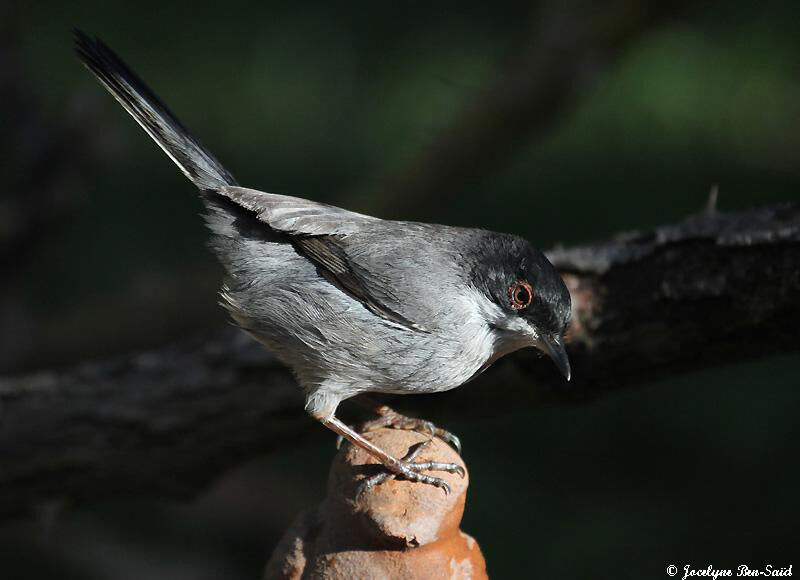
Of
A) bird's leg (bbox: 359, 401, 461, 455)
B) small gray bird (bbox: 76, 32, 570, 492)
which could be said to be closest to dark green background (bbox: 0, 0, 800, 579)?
bird's leg (bbox: 359, 401, 461, 455)

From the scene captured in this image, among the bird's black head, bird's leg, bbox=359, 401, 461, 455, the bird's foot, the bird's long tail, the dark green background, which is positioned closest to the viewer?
the bird's foot

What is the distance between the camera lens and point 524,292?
3.23 m

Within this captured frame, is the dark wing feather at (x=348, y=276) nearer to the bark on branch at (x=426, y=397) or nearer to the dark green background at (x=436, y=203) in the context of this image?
the bark on branch at (x=426, y=397)

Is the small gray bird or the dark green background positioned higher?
the dark green background

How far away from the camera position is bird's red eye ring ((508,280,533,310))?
3.23 m

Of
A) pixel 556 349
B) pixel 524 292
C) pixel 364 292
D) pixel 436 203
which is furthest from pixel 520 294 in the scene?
pixel 436 203

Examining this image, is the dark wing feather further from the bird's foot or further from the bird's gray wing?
the bird's foot

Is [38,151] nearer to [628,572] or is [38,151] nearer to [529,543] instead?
[529,543]

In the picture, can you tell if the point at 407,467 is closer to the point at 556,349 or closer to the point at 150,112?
the point at 556,349

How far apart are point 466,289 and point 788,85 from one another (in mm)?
6202

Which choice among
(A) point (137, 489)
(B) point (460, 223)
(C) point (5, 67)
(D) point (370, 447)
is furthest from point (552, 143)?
(D) point (370, 447)

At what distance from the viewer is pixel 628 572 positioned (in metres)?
5.26

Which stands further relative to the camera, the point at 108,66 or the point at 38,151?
the point at 38,151

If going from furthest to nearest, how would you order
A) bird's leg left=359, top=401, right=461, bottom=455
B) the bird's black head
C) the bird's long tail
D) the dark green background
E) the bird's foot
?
the dark green background
the bird's long tail
bird's leg left=359, top=401, right=461, bottom=455
the bird's black head
the bird's foot
